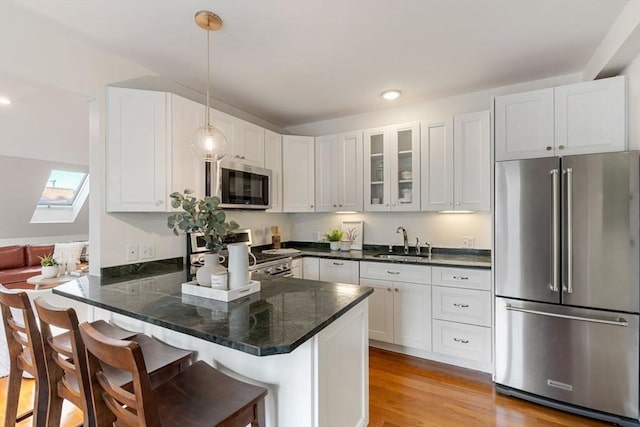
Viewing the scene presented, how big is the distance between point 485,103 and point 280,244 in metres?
2.81

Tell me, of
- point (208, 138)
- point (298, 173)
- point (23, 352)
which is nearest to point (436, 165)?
Answer: point (298, 173)

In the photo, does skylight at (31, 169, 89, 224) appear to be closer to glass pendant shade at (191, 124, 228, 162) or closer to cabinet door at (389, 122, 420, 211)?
glass pendant shade at (191, 124, 228, 162)

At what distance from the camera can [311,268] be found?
3412 mm

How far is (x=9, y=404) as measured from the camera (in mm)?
1625

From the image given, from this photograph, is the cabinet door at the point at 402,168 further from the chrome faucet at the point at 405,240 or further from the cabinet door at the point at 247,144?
the cabinet door at the point at 247,144

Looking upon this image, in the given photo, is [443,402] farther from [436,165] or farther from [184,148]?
[184,148]

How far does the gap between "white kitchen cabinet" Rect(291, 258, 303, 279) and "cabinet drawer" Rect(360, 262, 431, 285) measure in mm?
706

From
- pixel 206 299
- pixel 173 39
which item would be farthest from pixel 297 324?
pixel 173 39

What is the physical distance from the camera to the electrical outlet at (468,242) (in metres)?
3.10

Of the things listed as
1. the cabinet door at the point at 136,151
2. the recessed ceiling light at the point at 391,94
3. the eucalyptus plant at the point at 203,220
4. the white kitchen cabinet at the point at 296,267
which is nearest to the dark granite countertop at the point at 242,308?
the eucalyptus plant at the point at 203,220

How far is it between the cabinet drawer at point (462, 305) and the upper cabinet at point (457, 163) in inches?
30.8

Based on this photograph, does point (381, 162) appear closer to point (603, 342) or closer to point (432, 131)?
point (432, 131)

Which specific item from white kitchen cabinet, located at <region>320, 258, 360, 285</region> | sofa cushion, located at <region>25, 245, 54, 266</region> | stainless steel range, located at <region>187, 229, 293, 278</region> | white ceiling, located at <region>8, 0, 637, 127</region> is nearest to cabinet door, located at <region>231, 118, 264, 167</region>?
white ceiling, located at <region>8, 0, 637, 127</region>

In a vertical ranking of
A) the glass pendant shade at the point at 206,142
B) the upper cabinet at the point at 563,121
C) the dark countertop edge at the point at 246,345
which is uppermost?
the upper cabinet at the point at 563,121
